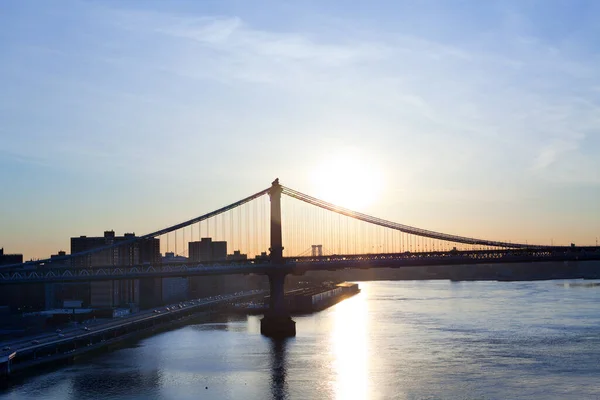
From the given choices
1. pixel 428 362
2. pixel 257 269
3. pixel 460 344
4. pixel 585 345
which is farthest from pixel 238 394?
pixel 257 269

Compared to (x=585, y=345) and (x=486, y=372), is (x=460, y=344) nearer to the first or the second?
(x=585, y=345)

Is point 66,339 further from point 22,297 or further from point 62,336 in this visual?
point 22,297

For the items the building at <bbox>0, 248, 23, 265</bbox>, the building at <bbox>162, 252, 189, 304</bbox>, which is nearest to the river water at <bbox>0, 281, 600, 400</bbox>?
the building at <bbox>162, 252, 189, 304</bbox>

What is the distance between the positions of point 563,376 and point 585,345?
19.8 m

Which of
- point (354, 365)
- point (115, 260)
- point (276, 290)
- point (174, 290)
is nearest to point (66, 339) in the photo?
point (354, 365)

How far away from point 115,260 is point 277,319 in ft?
224

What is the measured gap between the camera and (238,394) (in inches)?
2084

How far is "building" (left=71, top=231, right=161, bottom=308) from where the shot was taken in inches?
5404

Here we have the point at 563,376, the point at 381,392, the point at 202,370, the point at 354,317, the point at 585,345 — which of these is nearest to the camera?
the point at 381,392

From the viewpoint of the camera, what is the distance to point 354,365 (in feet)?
214

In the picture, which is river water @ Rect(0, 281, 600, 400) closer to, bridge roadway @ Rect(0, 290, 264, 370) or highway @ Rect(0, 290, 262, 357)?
bridge roadway @ Rect(0, 290, 264, 370)

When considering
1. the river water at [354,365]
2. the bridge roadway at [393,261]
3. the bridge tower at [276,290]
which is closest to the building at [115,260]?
the bridge roadway at [393,261]

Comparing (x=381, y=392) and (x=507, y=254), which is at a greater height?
(x=507, y=254)

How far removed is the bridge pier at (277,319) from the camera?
92.9m
